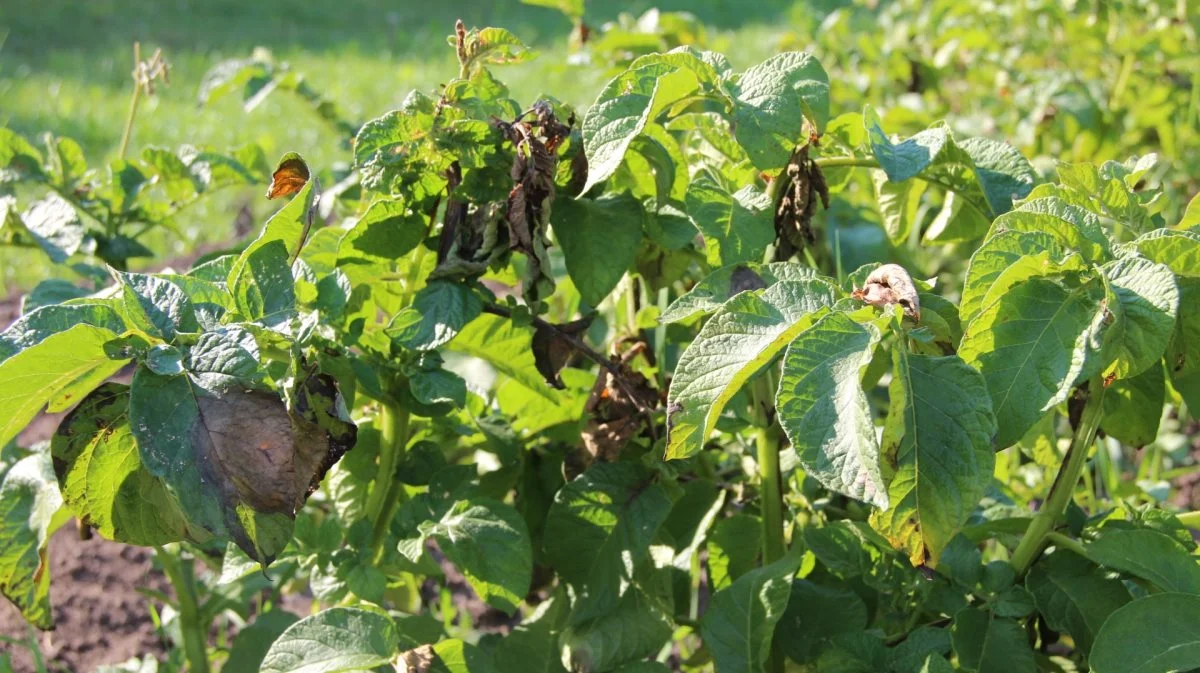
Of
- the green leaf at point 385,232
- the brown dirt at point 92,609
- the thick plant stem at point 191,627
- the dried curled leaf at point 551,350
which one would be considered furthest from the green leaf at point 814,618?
the brown dirt at point 92,609

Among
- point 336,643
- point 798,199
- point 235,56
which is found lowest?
point 235,56

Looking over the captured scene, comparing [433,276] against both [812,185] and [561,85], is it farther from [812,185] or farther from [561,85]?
[561,85]

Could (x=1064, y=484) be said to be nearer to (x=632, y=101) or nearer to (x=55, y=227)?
(x=632, y=101)

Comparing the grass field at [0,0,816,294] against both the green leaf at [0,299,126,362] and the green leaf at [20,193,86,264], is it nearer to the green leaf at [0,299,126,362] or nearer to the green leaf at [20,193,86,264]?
the green leaf at [20,193,86,264]

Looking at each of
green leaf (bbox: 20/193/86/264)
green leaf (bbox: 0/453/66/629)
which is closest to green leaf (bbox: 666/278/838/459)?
green leaf (bbox: 0/453/66/629)

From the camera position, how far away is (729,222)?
4.01 feet

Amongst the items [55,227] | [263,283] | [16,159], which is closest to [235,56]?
[16,159]

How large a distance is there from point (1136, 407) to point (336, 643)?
0.88m

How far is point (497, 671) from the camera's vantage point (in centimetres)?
138

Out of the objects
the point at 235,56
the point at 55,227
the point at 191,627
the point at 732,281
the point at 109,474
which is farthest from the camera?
the point at 235,56

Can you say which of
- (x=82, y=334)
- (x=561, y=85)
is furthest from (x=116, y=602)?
(x=561, y=85)

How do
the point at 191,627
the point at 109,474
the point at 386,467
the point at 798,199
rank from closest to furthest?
the point at 109,474, the point at 798,199, the point at 386,467, the point at 191,627

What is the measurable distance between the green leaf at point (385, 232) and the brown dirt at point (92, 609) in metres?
0.95

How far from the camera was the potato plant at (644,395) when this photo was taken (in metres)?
0.99
